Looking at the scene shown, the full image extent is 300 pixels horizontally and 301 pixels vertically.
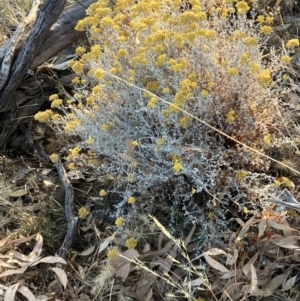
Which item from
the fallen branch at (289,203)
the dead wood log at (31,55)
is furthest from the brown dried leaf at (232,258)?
the dead wood log at (31,55)

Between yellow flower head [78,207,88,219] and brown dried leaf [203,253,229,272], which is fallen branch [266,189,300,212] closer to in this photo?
brown dried leaf [203,253,229,272]

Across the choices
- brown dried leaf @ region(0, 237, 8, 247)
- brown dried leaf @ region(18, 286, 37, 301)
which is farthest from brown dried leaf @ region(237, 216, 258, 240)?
brown dried leaf @ region(0, 237, 8, 247)

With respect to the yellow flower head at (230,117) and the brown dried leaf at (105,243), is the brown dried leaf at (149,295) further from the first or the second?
the yellow flower head at (230,117)

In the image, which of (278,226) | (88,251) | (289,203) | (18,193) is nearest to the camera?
(289,203)

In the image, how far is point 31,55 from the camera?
2617 millimetres

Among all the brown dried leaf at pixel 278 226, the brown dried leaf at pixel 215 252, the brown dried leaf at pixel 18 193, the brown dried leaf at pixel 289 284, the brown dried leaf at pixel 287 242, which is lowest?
the brown dried leaf at pixel 289 284

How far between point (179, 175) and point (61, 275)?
64cm

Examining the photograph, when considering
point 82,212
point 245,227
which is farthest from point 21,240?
point 245,227

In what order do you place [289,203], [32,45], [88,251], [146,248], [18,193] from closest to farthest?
[289,203]
[146,248]
[88,251]
[18,193]
[32,45]

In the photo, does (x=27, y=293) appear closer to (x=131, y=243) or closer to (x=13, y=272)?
(x=13, y=272)

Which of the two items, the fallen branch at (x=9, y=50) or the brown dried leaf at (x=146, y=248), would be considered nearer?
the brown dried leaf at (x=146, y=248)

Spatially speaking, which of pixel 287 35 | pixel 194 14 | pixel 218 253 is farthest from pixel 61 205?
pixel 287 35

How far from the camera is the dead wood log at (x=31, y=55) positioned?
2.58 m

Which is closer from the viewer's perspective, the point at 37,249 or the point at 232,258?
the point at 232,258
